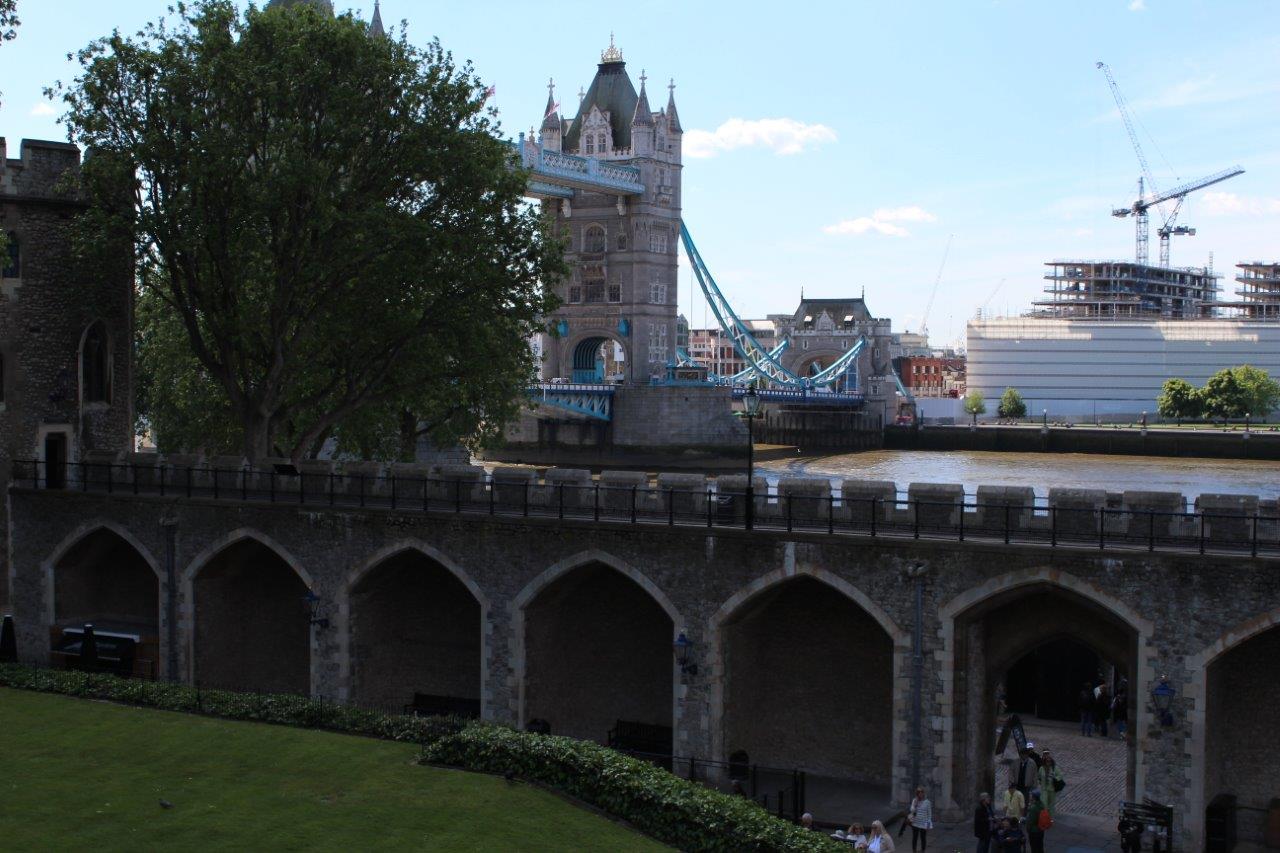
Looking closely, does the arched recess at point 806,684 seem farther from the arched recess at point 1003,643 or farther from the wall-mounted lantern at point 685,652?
the arched recess at point 1003,643

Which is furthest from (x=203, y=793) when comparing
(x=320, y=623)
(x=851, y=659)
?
(x=851, y=659)

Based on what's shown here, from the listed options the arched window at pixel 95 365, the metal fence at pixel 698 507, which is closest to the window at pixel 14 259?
the arched window at pixel 95 365

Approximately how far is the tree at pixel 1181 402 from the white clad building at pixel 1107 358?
16.5 meters

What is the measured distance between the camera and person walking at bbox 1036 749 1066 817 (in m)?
22.8

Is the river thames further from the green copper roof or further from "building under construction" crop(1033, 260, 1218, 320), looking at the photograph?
"building under construction" crop(1033, 260, 1218, 320)

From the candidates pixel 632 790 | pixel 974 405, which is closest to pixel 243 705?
pixel 632 790

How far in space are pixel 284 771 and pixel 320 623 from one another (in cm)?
766

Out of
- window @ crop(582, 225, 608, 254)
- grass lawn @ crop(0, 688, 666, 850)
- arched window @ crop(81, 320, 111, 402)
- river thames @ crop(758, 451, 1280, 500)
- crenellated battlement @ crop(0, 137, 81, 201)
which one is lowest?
grass lawn @ crop(0, 688, 666, 850)

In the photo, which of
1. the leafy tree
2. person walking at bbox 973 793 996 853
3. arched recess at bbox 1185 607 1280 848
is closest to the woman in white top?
person walking at bbox 973 793 996 853

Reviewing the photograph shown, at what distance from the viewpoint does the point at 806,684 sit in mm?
26281

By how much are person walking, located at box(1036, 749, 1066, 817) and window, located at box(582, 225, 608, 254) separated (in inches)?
3733

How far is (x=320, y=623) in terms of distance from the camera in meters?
28.4

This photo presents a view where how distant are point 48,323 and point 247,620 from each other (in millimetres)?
8313

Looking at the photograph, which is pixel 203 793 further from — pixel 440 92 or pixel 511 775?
pixel 440 92
